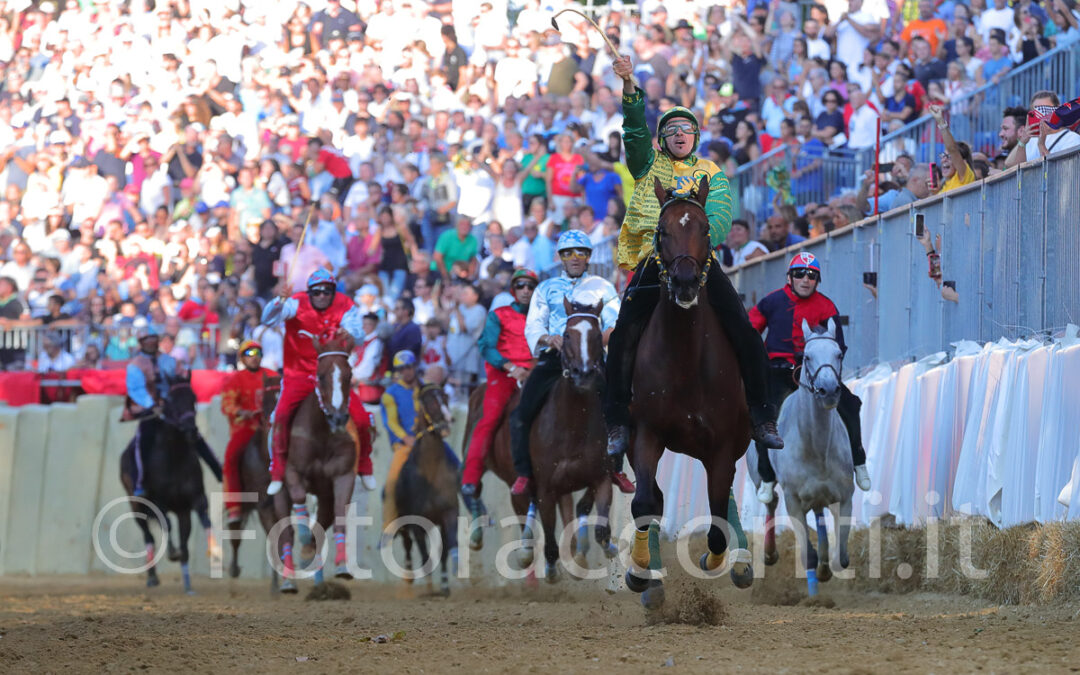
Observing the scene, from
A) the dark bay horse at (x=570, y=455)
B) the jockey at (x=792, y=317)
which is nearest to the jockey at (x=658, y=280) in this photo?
the dark bay horse at (x=570, y=455)

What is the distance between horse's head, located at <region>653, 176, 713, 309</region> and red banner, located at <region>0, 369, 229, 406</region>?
43.8 feet

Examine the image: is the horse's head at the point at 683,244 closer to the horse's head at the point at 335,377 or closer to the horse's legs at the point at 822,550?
the horse's legs at the point at 822,550

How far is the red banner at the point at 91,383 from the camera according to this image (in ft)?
71.8

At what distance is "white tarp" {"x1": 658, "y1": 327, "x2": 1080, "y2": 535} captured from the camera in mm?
10156

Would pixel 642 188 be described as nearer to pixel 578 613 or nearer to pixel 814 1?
pixel 578 613

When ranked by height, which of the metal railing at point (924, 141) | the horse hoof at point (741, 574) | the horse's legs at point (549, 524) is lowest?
the horse hoof at point (741, 574)

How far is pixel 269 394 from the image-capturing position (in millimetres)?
17859

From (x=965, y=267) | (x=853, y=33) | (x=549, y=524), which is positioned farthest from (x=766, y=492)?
(x=853, y=33)

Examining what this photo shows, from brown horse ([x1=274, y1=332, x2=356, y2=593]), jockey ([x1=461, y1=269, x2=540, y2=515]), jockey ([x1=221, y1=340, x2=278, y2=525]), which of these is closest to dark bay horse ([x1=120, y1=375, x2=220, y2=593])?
jockey ([x1=221, y1=340, x2=278, y2=525])

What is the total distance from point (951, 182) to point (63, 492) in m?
14.2

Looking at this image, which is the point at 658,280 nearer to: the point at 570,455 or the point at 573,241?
the point at 570,455

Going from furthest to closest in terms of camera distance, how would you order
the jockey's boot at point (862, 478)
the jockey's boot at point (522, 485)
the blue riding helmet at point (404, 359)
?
1. the blue riding helmet at point (404, 359)
2. the jockey's boot at point (522, 485)
3. the jockey's boot at point (862, 478)

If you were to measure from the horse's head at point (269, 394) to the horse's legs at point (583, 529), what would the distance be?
4.57 metres

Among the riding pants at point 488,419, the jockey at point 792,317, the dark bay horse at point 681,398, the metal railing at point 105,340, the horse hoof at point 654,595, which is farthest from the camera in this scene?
the metal railing at point 105,340
